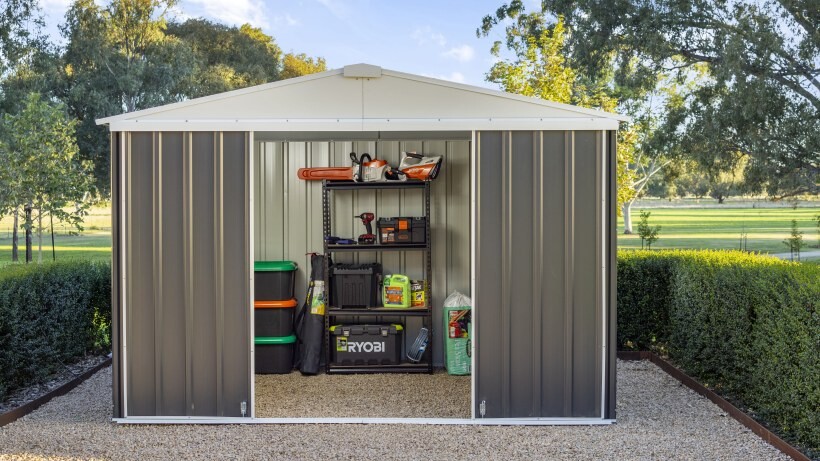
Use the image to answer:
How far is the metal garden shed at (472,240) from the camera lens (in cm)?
539

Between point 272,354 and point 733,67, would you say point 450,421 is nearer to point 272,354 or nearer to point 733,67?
point 272,354

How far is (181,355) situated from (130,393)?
43cm

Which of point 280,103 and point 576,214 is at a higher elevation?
point 280,103

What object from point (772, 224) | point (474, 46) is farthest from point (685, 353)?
point (772, 224)

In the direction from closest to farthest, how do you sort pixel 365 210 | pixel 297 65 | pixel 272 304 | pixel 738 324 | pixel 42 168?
pixel 738 324, pixel 272 304, pixel 365 210, pixel 42 168, pixel 297 65

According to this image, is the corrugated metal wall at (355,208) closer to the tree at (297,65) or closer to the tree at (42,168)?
the tree at (42,168)

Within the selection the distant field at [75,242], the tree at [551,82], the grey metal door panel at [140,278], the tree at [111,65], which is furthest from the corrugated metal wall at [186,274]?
the tree at [111,65]

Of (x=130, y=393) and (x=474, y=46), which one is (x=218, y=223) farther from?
(x=474, y=46)

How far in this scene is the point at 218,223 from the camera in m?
5.42

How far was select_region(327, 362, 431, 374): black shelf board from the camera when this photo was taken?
734cm

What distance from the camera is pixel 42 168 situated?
10.2m

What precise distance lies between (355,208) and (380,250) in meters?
0.65

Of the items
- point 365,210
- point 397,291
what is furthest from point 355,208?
point 397,291

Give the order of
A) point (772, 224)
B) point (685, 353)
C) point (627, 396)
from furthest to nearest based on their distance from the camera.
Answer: point (772, 224), point (685, 353), point (627, 396)
